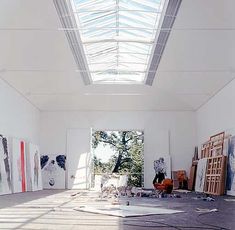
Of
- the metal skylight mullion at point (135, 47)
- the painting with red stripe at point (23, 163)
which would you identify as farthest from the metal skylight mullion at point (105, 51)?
the painting with red stripe at point (23, 163)

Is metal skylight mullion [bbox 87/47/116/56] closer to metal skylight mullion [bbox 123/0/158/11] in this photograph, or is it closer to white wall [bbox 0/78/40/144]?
white wall [bbox 0/78/40/144]

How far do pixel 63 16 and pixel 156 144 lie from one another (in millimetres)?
11217

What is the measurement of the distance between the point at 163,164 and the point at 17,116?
7697 mm

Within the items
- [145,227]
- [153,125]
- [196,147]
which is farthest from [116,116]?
[145,227]

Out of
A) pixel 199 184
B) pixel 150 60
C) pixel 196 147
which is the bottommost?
pixel 199 184

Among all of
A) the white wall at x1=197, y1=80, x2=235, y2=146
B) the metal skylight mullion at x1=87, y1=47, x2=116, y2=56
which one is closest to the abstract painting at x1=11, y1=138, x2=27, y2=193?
the metal skylight mullion at x1=87, y1=47, x2=116, y2=56

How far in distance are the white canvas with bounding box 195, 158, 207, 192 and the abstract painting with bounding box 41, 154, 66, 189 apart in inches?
261

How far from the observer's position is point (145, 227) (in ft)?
19.0

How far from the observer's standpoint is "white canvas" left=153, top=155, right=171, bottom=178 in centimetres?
2138

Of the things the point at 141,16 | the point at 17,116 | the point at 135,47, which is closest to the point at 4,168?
the point at 17,116

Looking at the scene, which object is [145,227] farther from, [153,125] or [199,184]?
[153,125]

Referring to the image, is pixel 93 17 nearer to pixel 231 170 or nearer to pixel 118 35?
pixel 118 35

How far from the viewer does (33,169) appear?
19.3 metres

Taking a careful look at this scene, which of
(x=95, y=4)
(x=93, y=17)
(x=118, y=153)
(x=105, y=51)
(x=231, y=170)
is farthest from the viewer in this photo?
(x=118, y=153)
